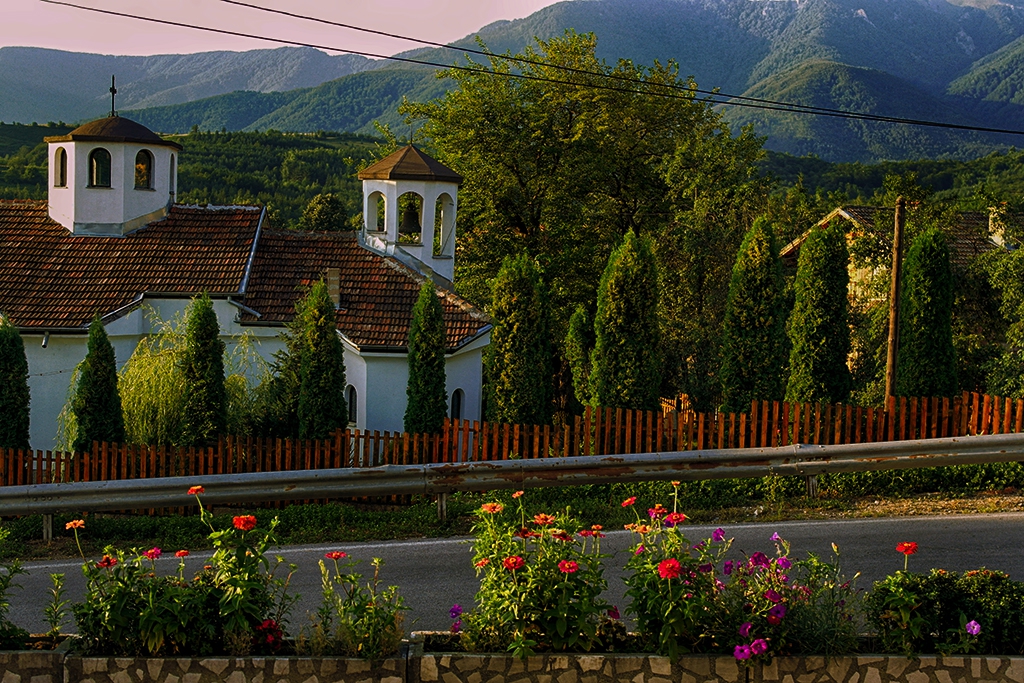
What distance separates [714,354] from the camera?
79.9 feet

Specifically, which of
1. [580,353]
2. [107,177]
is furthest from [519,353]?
[107,177]

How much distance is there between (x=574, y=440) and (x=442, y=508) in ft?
10.6

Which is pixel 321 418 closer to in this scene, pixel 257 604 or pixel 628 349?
pixel 628 349

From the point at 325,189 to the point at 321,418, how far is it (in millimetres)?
47536

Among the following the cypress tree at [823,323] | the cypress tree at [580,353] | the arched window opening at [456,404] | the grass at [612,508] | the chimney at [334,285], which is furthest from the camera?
the arched window opening at [456,404]

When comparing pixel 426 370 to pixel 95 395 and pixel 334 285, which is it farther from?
pixel 95 395

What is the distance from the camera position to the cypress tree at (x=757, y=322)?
56.7 ft

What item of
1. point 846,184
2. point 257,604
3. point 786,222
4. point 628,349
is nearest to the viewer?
point 257,604

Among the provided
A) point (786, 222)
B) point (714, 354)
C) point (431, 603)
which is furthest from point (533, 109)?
point (431, 603)

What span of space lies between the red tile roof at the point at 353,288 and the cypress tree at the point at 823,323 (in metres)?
6.77

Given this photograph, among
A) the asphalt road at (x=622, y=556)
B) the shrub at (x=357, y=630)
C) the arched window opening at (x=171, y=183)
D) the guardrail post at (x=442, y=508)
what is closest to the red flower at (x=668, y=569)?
the shrub at (x=357, y=630)

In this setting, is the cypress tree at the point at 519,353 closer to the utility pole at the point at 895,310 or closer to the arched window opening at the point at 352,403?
the arched window opening at the point at 352,403

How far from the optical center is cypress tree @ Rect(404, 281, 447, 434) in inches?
687

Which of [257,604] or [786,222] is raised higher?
[786,222]
